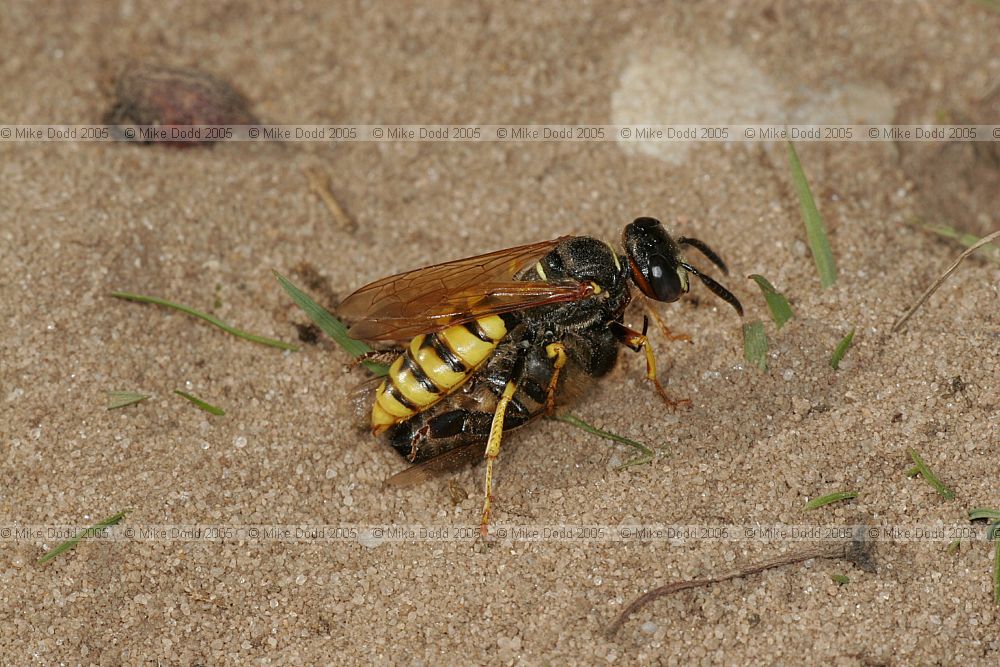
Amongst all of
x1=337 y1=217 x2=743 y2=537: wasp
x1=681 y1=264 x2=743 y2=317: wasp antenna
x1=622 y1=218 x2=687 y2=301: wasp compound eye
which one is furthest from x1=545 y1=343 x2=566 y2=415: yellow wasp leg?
x1=681 y1=264 x2=743 y2=317: wasp antenna

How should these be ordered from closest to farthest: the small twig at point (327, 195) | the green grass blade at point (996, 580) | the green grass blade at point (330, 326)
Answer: the green grass blade at point (996, 580), the green grass blade at point (330, 326), the small twig at point (327, 195)

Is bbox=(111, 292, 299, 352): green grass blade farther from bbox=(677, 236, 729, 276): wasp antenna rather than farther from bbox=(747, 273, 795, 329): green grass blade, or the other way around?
bbox=(747, 273, 795, 329): green grass blade

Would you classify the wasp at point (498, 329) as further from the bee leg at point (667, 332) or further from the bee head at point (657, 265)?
the bee leg at point (667, 332)

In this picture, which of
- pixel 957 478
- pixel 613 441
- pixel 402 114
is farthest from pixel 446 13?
pixel 957 478

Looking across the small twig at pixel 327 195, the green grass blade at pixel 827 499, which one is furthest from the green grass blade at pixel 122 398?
the green grass blade at pixel 827 499

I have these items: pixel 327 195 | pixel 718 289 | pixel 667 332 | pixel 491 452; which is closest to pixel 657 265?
pixel 718 289

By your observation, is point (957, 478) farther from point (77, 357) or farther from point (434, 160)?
point (77, 357)
